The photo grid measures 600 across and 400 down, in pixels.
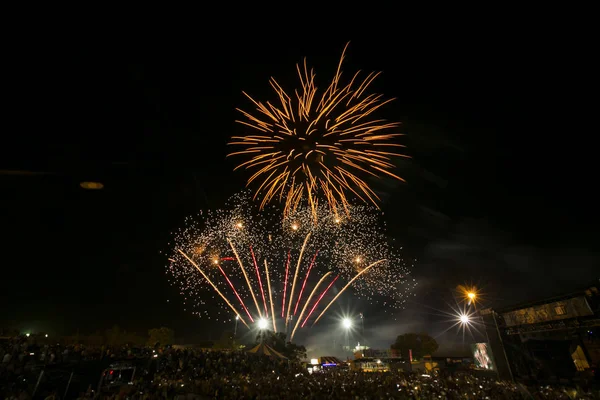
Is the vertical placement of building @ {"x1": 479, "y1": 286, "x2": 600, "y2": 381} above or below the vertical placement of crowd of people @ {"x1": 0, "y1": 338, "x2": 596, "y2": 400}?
above

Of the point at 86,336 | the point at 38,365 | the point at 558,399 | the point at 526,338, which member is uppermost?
the point at 86,336

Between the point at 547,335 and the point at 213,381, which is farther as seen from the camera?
the point at 547,335

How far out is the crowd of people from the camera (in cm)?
541

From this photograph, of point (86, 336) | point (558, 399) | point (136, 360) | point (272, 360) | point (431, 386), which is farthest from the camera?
point (86, 336)

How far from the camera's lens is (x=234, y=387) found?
5719 millimetres

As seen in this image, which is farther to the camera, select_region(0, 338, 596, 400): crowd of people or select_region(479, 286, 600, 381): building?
select_region(479, 286, 600, 381): building

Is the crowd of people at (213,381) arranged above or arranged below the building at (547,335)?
below

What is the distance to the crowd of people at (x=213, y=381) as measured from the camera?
5410 millimetres

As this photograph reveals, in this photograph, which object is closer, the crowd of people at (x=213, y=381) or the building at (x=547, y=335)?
the crowd of people at (x=213, y=381)

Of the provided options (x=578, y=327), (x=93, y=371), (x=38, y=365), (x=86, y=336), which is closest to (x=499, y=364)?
(x=578, y=327)

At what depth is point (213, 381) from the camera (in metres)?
6.28

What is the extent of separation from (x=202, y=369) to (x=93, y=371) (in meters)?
3.64

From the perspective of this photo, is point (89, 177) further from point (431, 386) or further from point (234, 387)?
point (431, 386)

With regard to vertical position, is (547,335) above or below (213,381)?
above
